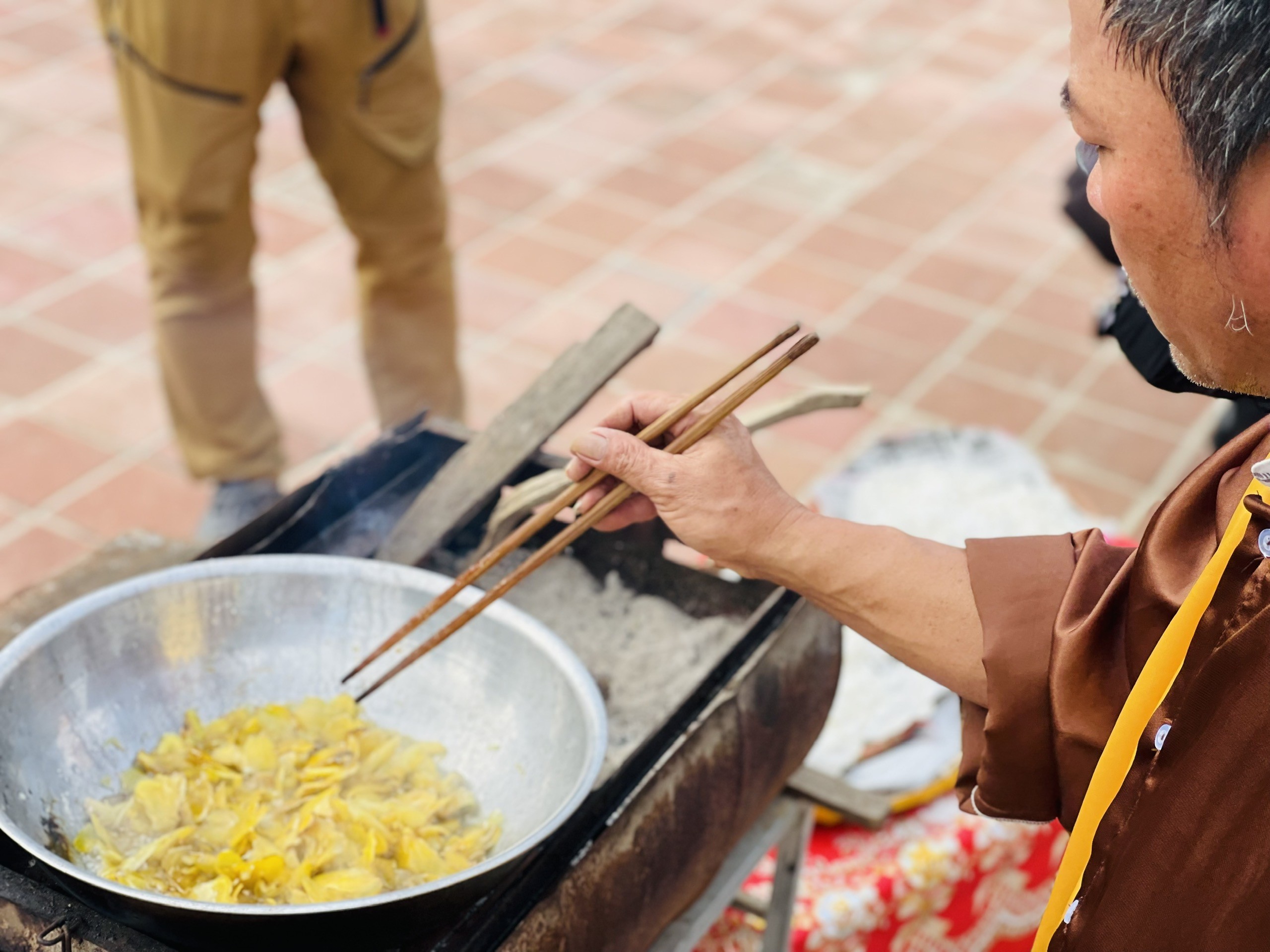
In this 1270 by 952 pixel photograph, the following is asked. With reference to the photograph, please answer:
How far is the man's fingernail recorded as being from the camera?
1650mm

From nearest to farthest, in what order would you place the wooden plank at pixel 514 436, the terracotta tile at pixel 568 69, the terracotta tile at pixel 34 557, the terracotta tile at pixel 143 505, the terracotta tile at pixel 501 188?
the wooden plank at pixel 514 436, the terracotta tile at pixel 34 557, the terracotta tile at pixel 143 505, the terracotta tile at pixel 501 188, the terracotta tile at pixel 568 69

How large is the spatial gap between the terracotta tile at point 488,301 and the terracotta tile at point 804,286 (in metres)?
0.86

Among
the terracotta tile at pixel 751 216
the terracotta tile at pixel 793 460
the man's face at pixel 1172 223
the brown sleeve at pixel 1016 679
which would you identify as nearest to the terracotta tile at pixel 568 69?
the terracotta tile at pixel 751 216

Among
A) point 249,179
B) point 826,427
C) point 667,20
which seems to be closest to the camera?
point 249,179

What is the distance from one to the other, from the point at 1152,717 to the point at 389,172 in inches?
102

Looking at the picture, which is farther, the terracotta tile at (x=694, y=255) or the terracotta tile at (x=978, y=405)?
the terracotta tile at (x=694, y=255)

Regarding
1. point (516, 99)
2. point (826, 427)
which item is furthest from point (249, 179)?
point (516, 99)

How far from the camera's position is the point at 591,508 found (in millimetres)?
1731

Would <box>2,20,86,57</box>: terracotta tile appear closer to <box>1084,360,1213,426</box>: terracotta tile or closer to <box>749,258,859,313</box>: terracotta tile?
<box>749,258,859,313</box>: terracotta tile

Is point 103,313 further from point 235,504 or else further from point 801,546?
point 801,546

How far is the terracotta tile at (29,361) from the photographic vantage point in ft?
13.5

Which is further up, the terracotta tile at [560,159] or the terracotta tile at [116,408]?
the terracotta tile at [116,408]

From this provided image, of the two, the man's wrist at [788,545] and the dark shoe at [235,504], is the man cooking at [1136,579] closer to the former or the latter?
the man's wrist at [788,545]

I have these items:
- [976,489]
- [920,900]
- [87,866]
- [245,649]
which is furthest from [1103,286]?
[87,866]
